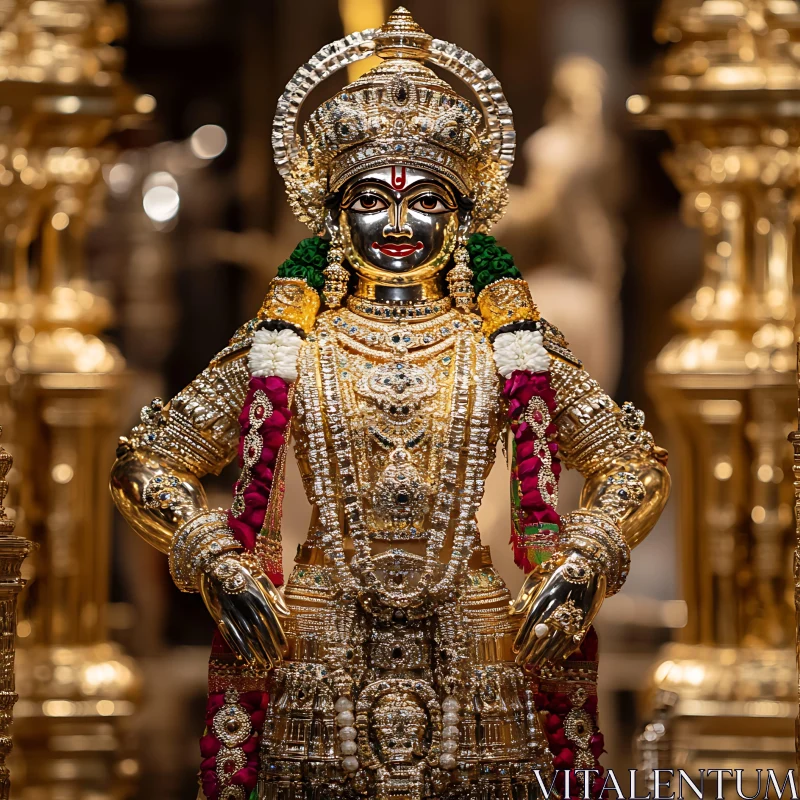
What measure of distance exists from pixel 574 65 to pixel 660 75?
0.72 meters

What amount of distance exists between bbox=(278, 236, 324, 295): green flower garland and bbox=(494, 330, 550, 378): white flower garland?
0.51m

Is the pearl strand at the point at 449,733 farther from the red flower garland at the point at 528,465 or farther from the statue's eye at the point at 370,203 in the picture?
the statue's eye at the point at 370,203

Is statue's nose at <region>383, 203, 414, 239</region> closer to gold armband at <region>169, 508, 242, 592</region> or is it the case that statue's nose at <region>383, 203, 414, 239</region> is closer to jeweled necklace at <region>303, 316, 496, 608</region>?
jeweled necklace at <region>303, 316, 496, 608</region>

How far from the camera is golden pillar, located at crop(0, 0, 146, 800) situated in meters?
5.94

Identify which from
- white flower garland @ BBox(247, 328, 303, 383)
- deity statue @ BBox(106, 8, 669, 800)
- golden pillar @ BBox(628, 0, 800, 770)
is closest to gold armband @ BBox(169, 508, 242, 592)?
deity statue @ BBox(106, 8, 669, 800)

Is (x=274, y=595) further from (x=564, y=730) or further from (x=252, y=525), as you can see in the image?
(x=564, y=730)

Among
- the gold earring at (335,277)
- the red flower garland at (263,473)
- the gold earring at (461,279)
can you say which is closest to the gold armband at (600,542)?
the gold earring at (461,279)

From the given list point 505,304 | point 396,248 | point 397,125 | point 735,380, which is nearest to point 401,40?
point 397,125

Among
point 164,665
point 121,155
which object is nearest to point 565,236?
point 121,155

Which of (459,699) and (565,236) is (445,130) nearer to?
(459,699)

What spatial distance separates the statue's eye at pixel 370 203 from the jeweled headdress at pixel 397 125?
2.7 inches

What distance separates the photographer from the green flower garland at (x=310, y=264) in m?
4.48

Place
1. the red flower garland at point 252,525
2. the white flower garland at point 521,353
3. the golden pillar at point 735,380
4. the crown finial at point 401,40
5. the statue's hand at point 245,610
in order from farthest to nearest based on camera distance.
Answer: the golden pillar at point 735,380, the crown finial at point 401,40, the white flower garland at point 521,353, the red flower garland at point 252,525, the statue's hand at point 245,610

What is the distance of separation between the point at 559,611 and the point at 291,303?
104cm
